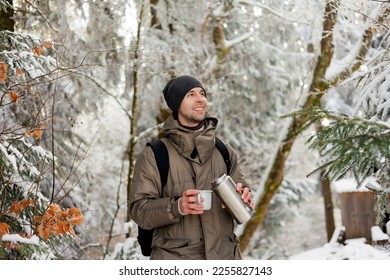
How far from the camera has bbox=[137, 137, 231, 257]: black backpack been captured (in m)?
2.95

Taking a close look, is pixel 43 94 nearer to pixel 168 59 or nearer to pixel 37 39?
pixel 37 39

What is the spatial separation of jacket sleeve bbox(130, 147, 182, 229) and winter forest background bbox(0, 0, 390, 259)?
0.85 metres

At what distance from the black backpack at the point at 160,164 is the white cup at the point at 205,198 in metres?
0.31

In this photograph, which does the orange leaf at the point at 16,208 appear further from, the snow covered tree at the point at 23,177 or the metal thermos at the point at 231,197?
the metal thermos at the point at 231,197

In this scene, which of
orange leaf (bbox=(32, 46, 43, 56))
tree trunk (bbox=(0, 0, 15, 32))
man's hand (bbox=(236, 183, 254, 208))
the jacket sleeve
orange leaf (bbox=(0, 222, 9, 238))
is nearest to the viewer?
the jacket sleeve

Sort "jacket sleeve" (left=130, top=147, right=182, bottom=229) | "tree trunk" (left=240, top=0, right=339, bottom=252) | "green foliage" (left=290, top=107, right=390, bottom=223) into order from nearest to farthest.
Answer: "green foliage" (left=290, top=107, right=390, bottom=223) < "jacket sleeve" (left=130, top=147, right=182, bottom=229) < "tree trunk" (left=240, top=0, right=339, bottom=252)

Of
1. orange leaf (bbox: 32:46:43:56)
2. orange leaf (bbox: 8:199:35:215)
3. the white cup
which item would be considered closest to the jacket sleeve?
the white cup

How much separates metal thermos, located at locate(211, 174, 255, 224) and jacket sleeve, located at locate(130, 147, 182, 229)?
9.8 inches

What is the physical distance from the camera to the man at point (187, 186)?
290cm

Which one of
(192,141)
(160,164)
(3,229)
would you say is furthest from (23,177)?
(192,141)

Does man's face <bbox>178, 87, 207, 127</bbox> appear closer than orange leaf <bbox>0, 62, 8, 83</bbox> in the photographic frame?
Yes

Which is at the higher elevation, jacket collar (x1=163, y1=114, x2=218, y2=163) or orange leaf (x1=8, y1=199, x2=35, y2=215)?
jacket collar (x1=163, y1=114, x2=218, y2=163)

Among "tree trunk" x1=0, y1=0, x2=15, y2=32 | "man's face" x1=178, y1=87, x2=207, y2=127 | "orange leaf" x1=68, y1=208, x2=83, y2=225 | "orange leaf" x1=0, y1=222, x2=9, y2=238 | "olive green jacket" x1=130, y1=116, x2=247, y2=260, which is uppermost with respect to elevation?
"tree trunk" x1=0, y1=0, x2=15, y2=32

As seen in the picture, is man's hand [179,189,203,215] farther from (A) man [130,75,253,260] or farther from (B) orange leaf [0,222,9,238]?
(B) orange leaf [0,222,9,238]
